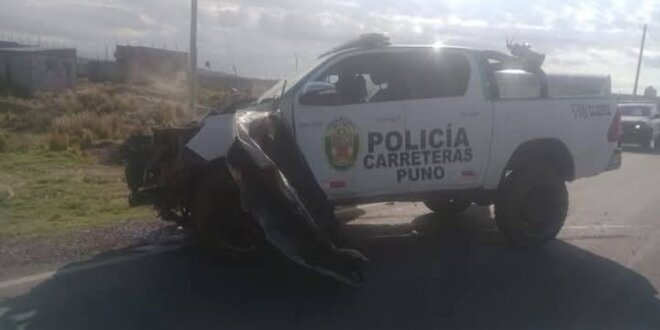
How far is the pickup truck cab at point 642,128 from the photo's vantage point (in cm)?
2892

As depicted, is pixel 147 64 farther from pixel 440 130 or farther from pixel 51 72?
pixel 440 130

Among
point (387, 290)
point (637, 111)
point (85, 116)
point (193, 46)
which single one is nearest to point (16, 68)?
point (85, 116)

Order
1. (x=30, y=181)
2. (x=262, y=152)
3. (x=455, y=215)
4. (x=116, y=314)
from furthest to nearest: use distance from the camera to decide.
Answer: (x=30, y=181) → (x=455, y=215) → (x=262, y=152) → (x=116, y=314)

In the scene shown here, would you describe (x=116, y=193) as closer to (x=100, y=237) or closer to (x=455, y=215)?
(x=100, y=237)

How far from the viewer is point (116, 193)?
14.6 metres

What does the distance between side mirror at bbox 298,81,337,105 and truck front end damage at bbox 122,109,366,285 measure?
324 mm

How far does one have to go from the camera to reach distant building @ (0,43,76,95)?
51.7 m

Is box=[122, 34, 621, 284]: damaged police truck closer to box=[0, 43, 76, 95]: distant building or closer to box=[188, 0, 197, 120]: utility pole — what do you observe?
box=[188, 0, 197, 120]: utility pole

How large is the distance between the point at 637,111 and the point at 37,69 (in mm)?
35373

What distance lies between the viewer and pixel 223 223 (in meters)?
8.42

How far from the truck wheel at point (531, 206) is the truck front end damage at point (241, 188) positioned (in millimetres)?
2175

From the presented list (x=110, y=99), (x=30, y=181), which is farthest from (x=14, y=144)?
(x=110, y=99)

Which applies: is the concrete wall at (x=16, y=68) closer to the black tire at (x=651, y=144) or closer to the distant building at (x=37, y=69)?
the distant building at (x=37, y=69)

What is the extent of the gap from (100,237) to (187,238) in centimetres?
103
